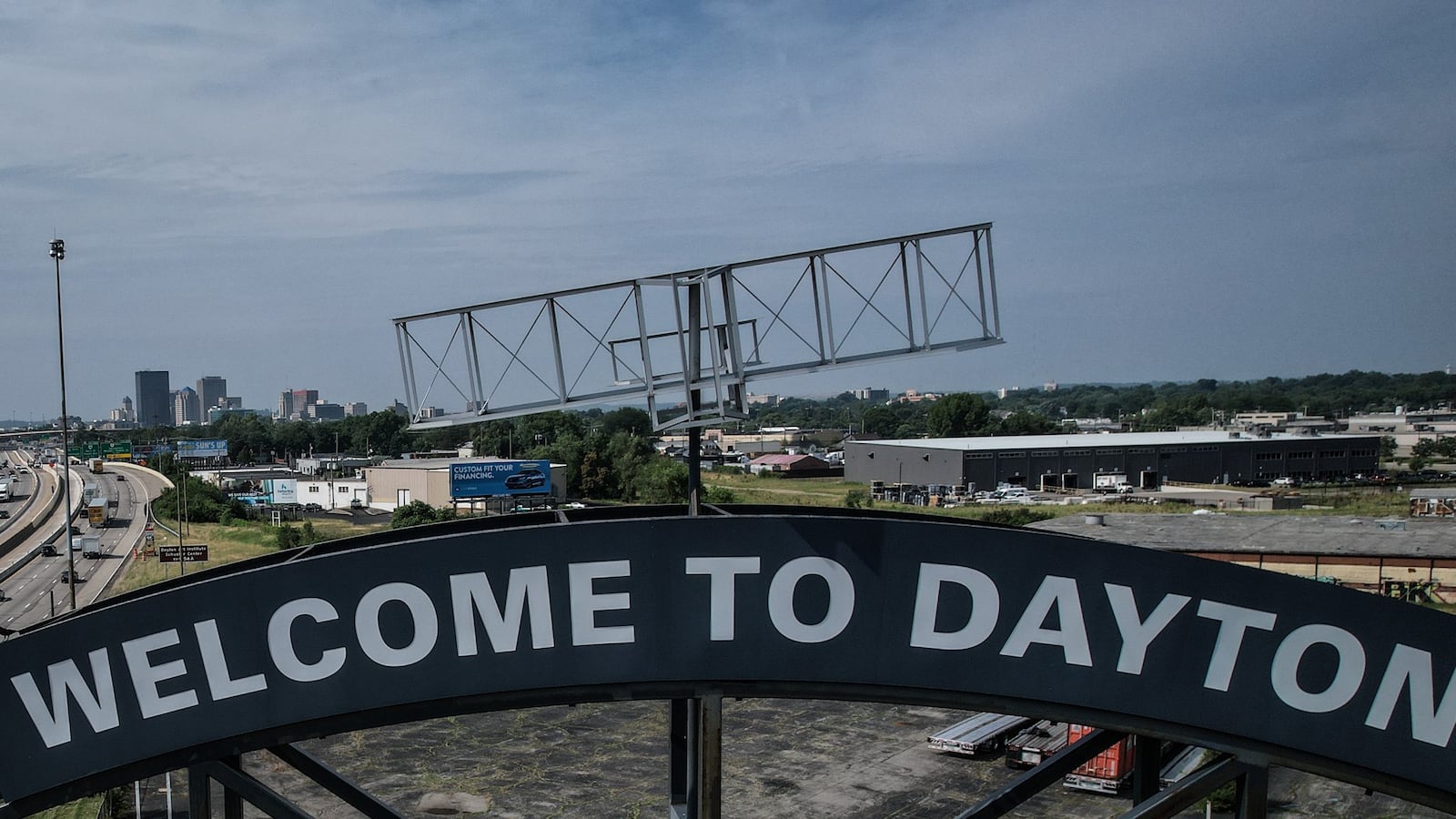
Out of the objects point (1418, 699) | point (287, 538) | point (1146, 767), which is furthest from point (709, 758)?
point (287, 538)

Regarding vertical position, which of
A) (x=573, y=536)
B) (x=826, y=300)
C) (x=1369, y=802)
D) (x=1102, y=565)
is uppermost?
(x=826, y=300)

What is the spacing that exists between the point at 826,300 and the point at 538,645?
354 centimetres

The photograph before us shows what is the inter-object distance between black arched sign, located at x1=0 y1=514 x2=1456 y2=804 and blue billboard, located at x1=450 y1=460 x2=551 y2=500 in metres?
67.6

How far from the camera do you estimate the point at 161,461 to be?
11406cm

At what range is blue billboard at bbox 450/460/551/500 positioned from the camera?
73375mm

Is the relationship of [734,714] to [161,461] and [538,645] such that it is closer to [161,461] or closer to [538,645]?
[538,645]

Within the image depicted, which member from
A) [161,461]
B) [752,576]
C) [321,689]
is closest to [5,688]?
[321,689]

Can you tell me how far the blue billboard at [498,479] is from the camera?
73375mm

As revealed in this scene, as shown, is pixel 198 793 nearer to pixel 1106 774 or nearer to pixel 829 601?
pixel 829 601

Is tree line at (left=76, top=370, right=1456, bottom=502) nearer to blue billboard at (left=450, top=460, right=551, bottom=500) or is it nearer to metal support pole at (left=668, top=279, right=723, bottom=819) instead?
blue billboard at (left=450, top=460, right=551, bottom=500)

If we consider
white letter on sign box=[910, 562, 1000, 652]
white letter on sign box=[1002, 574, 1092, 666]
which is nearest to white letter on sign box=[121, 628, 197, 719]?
white letter on sign box=[910, 562, 1000, 652]

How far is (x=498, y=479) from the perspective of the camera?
74562 millimetres

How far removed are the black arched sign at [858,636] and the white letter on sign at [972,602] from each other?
14 mm

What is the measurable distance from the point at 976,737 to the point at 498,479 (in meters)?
52.9
